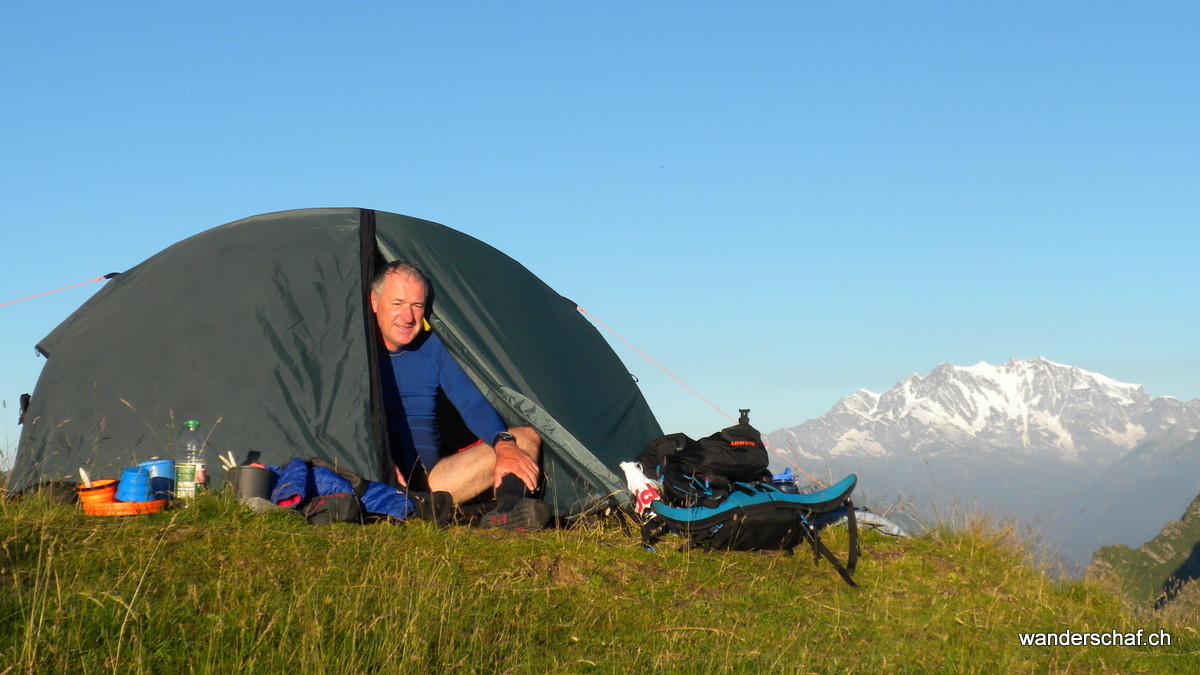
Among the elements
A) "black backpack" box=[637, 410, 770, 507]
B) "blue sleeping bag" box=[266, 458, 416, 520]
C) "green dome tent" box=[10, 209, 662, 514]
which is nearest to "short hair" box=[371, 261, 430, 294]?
"green dome tent" box=[10, 209, 662, 514]

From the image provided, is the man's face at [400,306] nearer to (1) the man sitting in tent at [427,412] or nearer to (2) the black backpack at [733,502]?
(1) the man sitting in tent at [427,412]

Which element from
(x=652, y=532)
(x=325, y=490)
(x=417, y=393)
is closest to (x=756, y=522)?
(x=652, y=532)

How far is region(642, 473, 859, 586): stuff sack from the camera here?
6.13 metres

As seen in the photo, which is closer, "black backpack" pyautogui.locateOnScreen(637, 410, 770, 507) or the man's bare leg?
"black backpack" pyautogui.locateOnScreen(637, 410, 770, 507)

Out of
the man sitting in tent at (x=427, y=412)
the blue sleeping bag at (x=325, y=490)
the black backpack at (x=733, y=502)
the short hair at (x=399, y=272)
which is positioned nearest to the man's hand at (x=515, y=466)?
the man sitting in tent at (x=427, y=412)

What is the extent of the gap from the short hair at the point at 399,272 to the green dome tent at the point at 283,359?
117 mm

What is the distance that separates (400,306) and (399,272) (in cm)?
27

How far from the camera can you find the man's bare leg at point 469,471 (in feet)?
23.2

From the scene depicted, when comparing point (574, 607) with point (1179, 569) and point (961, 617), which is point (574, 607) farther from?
point (1179, 569)

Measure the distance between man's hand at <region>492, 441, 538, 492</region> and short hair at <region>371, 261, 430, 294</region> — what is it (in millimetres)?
1518

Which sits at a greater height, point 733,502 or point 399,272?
point 399,272

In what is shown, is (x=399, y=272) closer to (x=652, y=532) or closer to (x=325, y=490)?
(x=325, y=490)

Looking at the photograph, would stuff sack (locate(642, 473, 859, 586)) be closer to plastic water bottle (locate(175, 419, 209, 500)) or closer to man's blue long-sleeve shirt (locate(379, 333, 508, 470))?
man's blue long-sleeve shirt (locate(379, 333, 508, 470))

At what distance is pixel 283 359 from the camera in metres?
6.93
